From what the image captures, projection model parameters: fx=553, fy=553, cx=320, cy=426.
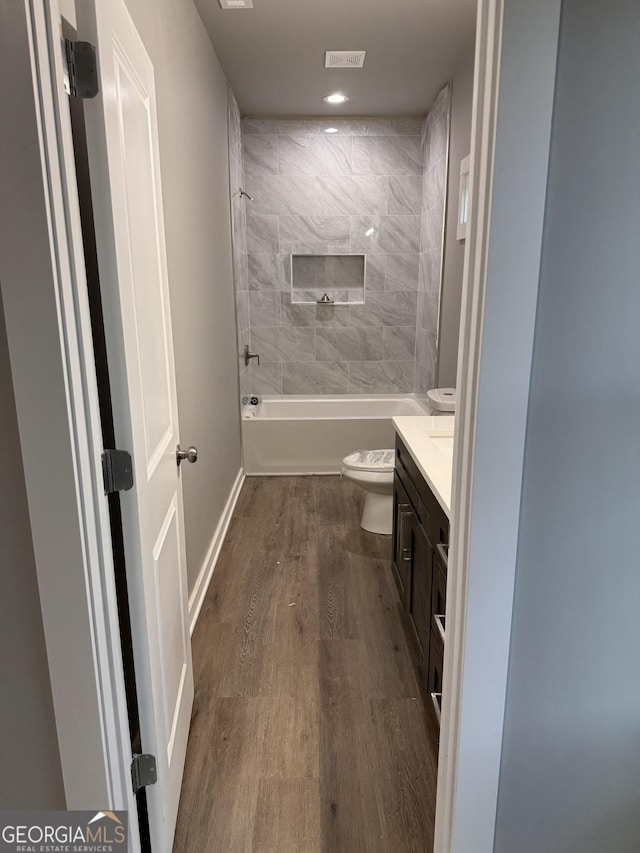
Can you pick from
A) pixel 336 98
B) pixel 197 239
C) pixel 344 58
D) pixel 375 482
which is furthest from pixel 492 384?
pixel 336 98

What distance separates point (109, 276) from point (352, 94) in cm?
370

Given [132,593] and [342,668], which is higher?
[132,593]

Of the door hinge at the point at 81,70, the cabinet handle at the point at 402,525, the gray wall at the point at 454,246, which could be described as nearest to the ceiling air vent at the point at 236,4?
the gray wall at the point at 454,246

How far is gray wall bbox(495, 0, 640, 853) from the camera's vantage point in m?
0.83

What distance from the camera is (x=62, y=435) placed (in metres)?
0.97

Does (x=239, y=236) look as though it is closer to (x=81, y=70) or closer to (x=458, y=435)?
(x=81, y=70)

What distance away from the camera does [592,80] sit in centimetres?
82

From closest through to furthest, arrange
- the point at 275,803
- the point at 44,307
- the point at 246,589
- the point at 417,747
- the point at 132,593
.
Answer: the point at 44,307 → the point at 132,593 → the point at 275,803 → the point at 417,747 → the point at 246,589

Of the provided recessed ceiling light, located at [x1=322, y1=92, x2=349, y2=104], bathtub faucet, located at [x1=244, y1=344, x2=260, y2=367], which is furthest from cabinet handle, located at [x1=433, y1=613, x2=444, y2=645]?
recessed ceiling light, located at [x1=322, y1=92, x2=349, y2=104]

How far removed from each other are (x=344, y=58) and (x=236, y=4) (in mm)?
935

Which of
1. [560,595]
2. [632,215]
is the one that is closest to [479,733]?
[560,595]

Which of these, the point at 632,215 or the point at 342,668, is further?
the point at 342,668

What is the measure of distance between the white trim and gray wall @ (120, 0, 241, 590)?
146 centimetres

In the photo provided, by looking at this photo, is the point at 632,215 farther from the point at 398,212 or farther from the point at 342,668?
the point at 398,212
